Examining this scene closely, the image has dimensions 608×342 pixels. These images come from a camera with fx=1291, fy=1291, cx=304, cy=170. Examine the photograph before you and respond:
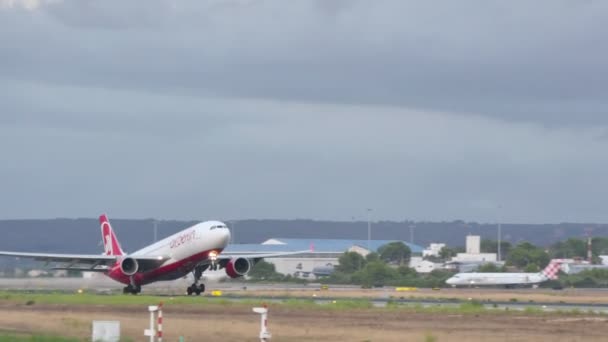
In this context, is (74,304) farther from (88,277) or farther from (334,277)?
(334,277)

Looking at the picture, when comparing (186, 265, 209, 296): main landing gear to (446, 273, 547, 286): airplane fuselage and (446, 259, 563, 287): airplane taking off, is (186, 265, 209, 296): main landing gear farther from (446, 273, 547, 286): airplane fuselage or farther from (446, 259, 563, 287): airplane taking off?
(446, 259, 563, 287): airplane taking off

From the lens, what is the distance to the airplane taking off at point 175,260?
76.0 m

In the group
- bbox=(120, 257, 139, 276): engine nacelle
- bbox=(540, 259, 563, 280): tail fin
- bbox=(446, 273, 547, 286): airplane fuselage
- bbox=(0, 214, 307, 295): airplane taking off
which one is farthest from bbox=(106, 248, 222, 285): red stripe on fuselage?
bbox=(540, 259, 563, 280): tail fin

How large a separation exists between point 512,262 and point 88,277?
8710cm

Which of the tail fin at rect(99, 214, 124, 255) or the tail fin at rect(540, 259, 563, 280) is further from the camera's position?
the tail fin at rect(540, 259, 563, 280)

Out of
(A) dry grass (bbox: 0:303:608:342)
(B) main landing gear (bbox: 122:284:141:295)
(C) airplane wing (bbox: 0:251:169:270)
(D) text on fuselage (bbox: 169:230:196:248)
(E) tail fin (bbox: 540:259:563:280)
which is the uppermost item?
(D) text on fuselage (bbox: 169:230:196:248)

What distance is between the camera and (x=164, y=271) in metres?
78.7

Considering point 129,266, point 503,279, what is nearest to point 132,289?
point 129,266

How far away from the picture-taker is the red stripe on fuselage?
76.5 m

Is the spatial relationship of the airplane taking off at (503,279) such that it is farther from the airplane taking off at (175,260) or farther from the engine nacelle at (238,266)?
the airplane taking off at (175,260)

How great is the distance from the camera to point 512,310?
5662 cm

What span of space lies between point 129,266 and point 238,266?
315 inches

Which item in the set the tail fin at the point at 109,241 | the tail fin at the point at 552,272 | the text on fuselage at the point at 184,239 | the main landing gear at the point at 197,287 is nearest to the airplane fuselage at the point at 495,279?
the tail fin at the point at 552,272

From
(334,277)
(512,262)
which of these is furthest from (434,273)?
(512,262)
